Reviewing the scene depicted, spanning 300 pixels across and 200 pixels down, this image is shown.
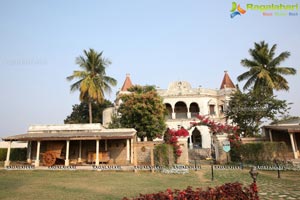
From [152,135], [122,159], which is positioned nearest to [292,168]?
[152,135]

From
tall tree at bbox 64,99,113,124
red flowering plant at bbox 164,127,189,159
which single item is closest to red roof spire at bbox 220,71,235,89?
red flowering plant at bbox 164,127,189,159

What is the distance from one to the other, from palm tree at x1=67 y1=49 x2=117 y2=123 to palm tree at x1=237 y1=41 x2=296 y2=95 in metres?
16.4

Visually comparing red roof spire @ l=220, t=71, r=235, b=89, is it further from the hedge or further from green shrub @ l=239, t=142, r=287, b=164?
green shrub @ l=239, t=142, r=287, b=164

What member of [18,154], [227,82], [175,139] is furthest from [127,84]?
[175,139]

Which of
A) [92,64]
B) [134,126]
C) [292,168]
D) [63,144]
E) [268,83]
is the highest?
[92,64]

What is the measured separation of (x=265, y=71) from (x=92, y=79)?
19.8 meters

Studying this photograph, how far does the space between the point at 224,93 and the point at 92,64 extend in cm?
1916

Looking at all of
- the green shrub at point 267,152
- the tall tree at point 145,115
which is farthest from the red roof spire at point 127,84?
the green shrub at point 267,152

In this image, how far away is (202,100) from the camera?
2900cm

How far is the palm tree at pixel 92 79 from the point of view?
22.1 m

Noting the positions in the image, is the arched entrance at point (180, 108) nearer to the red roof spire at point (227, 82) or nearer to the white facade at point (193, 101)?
the white facade at point (193, 101)

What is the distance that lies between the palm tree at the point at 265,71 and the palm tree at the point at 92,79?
53.7ft

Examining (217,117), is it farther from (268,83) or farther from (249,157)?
(249,157)

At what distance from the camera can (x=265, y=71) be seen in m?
21.8
